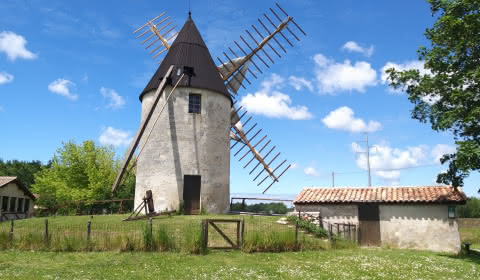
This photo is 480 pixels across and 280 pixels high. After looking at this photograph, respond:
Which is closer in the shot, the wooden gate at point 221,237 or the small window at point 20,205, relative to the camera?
the wooden gate at point 221,237

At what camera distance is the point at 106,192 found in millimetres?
A: 35938

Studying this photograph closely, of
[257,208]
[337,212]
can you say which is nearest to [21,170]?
[257,208]

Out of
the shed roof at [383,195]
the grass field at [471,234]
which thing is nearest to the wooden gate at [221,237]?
the shed roof at [383,195]

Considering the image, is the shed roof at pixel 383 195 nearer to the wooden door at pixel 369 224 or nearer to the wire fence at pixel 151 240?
the wooden door at pixel 369 224

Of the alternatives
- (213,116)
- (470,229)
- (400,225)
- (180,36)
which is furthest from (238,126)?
(470,229)

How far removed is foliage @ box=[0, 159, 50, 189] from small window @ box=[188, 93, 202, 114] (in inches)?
1651

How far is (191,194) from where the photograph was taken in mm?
20188

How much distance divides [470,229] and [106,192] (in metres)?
35.8

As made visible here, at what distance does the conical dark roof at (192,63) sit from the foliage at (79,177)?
15.9 metres

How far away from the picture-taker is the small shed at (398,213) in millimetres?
17391

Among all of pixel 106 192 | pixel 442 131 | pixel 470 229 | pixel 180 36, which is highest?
pixel 180 36

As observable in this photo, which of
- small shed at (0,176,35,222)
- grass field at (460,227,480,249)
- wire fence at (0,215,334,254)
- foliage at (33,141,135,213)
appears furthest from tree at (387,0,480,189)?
small shed at (0,176,35,222)

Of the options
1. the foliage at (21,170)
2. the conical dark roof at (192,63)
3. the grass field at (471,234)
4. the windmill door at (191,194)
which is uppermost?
the conical dark roof at (192,63)

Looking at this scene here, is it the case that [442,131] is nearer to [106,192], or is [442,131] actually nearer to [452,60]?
[452,60]
